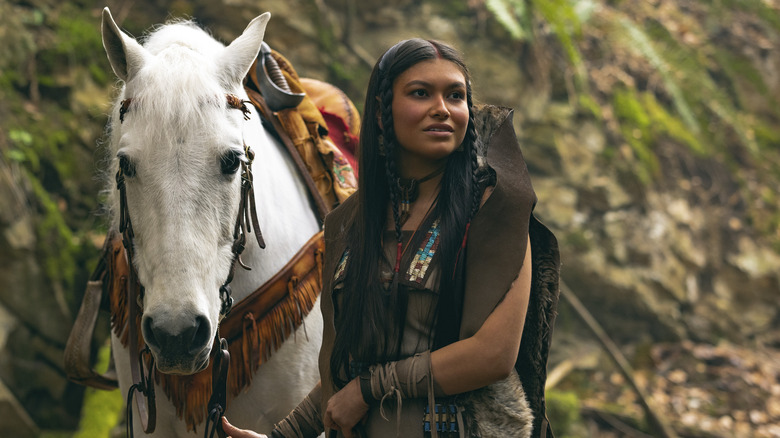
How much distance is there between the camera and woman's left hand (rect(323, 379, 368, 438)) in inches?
69.3

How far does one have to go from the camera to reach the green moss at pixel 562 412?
5395 millimetres

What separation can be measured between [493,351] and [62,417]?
13.2ft

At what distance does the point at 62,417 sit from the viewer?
4691 mm

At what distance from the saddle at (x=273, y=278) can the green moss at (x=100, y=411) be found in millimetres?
1433

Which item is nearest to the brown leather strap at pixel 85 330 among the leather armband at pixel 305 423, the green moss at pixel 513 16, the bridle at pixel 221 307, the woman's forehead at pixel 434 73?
A: the bridle at pixel 221 307

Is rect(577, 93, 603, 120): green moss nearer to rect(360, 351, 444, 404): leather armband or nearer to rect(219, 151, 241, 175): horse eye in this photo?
rect(219, 151, 241, 175): horse eye

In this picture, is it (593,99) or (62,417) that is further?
(593,99)

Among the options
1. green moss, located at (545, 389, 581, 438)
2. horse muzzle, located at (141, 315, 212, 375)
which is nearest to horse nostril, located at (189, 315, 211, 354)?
horse muzzle, located at (141, 315, 212, 375)

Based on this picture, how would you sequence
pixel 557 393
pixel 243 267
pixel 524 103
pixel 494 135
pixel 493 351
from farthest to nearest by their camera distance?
1. pixel 524 103
2. pixel 557 393
3. pixel 243 267
4. pixel 494 135
5. pixel 493 351

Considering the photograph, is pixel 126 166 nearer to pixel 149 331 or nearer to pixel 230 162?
pixel 230 162

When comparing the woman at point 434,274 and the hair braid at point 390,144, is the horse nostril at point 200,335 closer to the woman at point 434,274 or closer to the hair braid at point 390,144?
the woman at point 434,274

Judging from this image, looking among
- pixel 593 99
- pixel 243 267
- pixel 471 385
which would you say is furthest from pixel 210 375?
pixel 593 99

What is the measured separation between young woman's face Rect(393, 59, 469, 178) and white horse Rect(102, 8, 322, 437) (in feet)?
1.96

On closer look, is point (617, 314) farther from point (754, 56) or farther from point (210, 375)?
point (210, 375)
